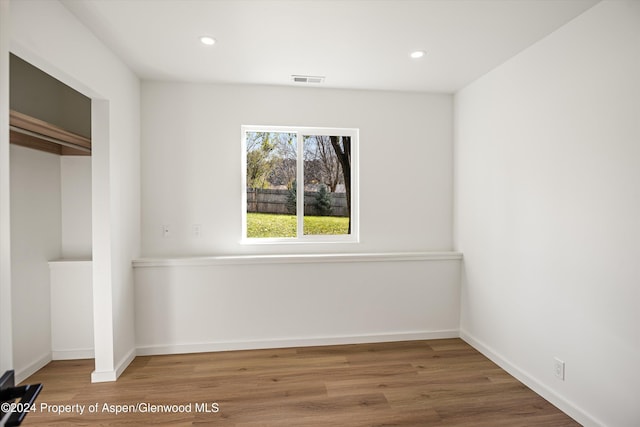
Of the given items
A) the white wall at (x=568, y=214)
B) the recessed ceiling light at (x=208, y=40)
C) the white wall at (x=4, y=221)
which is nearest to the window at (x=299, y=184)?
the recessed ceiling light at (x=208, y=40)

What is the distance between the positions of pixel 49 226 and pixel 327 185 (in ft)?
8.03

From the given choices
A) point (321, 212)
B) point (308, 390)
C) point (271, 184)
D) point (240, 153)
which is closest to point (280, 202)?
point (271, 184)

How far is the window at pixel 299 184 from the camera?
3324 mm

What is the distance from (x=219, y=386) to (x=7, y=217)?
183cm

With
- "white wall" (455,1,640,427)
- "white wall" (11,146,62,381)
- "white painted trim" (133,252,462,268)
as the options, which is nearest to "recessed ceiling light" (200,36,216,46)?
"white wall" (11,146,62,381)

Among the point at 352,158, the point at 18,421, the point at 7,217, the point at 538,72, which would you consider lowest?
the point at 18,421

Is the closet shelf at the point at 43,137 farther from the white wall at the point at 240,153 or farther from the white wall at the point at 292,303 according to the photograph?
the white wall at the point at 292,303

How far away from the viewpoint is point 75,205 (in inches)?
111

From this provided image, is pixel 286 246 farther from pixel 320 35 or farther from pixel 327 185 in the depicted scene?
pixel 320 35

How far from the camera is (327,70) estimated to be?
2846mm

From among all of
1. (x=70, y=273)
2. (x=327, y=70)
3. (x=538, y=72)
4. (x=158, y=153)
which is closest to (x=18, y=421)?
(x=70, y=273)

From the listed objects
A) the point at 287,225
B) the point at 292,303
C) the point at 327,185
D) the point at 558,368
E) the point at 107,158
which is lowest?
the point at 558,368

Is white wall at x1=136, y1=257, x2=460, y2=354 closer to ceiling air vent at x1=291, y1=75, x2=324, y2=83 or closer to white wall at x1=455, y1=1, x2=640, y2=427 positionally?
white wall at x1=455, y1=1, x2=640, y2=427

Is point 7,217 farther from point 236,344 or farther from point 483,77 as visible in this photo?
point 483,77
